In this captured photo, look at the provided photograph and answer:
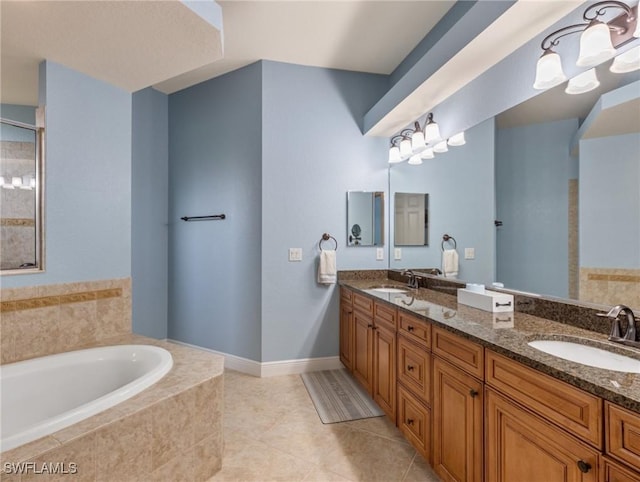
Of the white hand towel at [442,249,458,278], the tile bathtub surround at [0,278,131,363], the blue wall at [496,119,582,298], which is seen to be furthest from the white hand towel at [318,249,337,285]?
the tile bathtub surround at [0,278,131,363]

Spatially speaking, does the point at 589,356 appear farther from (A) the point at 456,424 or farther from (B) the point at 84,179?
(B) the point at 84,179

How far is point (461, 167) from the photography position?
249 cm

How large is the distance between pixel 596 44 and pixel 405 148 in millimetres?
1690

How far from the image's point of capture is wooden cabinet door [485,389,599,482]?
92 centimetres

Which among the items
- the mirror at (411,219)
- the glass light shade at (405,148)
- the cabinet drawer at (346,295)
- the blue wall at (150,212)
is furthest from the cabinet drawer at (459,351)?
the blue wall at (150,212)

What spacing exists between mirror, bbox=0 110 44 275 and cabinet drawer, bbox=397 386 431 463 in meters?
2.36

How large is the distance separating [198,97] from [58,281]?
2.26m

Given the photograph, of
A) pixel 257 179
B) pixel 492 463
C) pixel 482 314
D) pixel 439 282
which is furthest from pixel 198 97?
pixel 492 463

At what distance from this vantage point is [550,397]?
101 cm

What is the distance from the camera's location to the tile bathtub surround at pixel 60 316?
75.1 inches

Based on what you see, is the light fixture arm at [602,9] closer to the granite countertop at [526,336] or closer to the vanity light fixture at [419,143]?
the vanity light fixture at [419,143]

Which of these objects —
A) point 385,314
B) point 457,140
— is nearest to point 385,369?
point 385,314

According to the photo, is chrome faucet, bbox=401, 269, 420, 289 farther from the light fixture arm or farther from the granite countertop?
the light fixture arm

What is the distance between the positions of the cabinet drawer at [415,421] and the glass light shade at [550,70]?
5.74 ft
